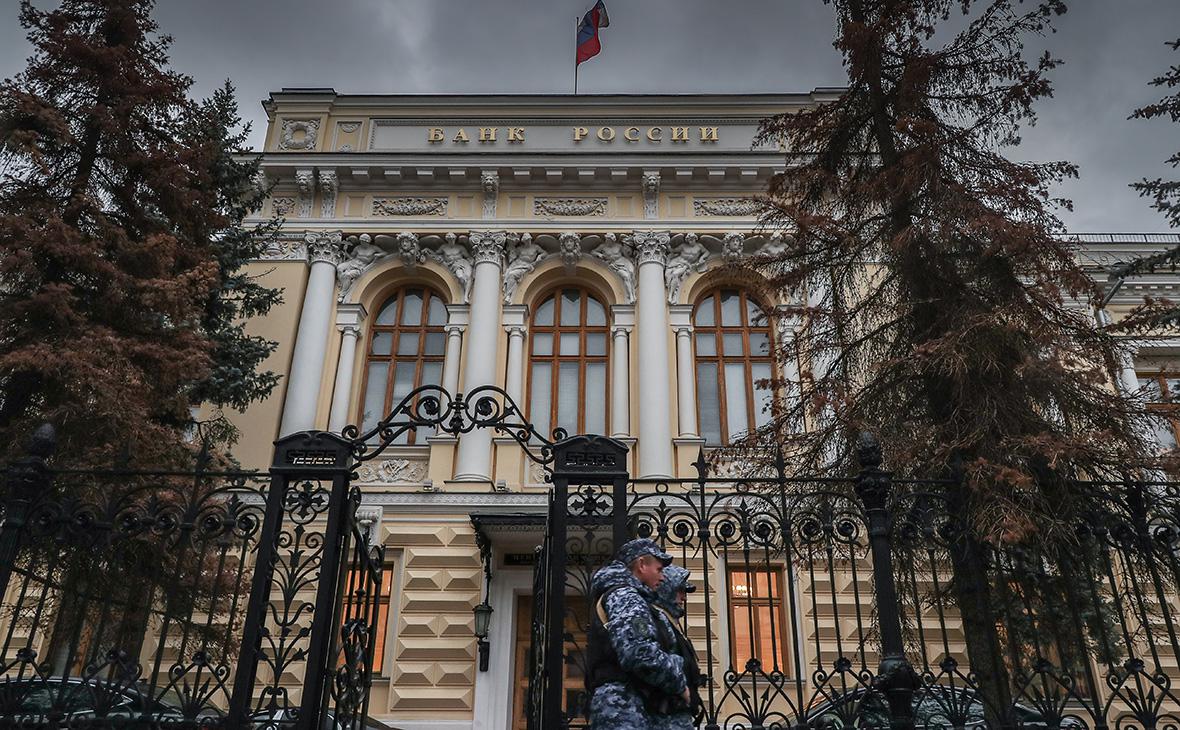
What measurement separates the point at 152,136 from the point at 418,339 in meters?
7.50

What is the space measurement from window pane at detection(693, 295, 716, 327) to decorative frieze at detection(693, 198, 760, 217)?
1.93m

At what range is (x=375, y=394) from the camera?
17984 mm

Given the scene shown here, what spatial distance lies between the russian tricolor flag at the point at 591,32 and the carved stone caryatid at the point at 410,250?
647cm

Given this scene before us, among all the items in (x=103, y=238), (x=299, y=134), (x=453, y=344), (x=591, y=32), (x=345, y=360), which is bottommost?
(x=103, y=238)

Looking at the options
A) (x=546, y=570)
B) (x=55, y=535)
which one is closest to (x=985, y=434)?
(x=546, y=570)

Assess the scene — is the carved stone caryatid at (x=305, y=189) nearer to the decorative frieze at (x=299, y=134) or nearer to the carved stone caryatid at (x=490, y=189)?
the decorative frieze at (x=299, y=134)

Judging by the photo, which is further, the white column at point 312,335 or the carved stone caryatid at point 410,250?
the carved stone caryatid at point 410,250

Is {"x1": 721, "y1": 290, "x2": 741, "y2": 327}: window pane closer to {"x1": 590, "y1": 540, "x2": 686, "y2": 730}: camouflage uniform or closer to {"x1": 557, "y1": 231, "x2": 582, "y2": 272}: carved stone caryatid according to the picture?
{"x1": 557, "y1": 231, "x2": 582, "y2": 272}: carved stone caryatid

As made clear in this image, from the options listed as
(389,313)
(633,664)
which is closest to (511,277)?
(389,313)

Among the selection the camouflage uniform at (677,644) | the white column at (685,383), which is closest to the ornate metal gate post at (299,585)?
the camouflage uniform at (677,644)

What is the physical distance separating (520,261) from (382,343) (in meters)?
3.56

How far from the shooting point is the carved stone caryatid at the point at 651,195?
62.2ft

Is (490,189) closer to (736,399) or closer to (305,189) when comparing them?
(305,189)

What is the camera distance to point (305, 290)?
60.5 feet
